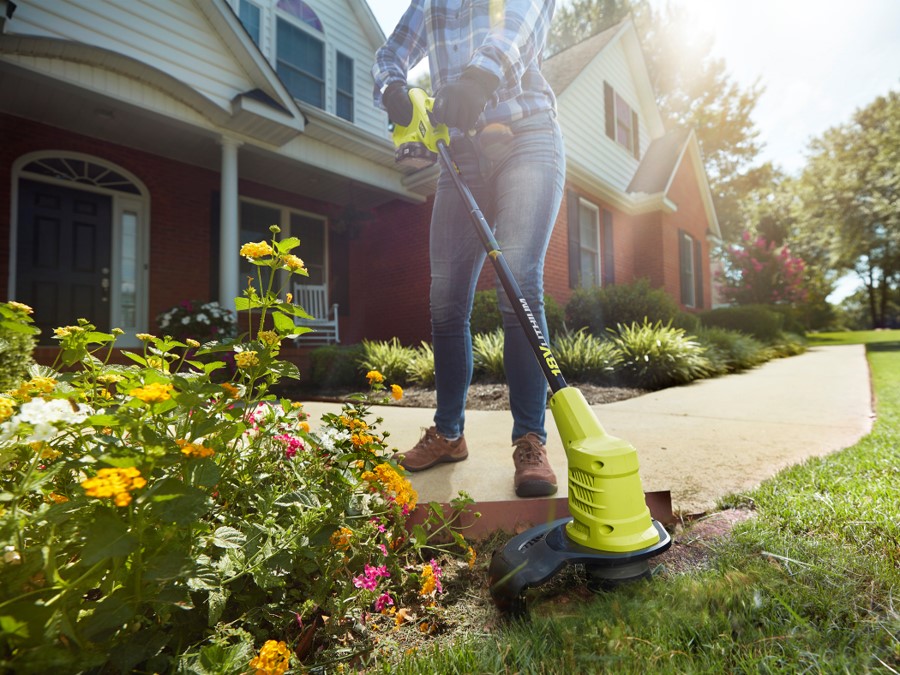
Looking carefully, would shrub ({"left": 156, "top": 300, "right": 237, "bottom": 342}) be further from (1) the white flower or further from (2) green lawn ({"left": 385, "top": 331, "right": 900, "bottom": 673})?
(2) green lawn ({"left": 385, "top": 331, "right": 900, "bottom": 673})

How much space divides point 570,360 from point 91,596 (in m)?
4.83

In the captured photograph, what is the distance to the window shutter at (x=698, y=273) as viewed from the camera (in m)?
12.4

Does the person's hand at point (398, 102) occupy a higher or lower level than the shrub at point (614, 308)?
higher

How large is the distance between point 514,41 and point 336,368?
5124 mm

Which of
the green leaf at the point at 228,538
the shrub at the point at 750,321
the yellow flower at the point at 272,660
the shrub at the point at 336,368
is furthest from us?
the shrub at the point at 750,321

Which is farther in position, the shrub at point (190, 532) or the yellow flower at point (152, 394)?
the yellow flower at point (152, 394)

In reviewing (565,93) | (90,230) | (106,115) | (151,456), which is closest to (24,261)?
(90,230)

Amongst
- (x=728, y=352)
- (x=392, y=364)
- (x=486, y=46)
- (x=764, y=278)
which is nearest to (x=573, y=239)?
(x=728, y=352)

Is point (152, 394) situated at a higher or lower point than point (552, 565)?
higher

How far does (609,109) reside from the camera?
33.4 feet

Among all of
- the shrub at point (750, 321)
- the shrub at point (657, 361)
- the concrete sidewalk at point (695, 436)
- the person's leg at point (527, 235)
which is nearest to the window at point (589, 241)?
the shrub at point (750, 321)

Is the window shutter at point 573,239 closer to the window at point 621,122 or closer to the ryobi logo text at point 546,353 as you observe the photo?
the window at point 621,122

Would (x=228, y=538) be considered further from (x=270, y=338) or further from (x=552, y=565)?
(x=552, y=565)

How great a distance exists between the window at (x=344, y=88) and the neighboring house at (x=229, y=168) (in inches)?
1.0
